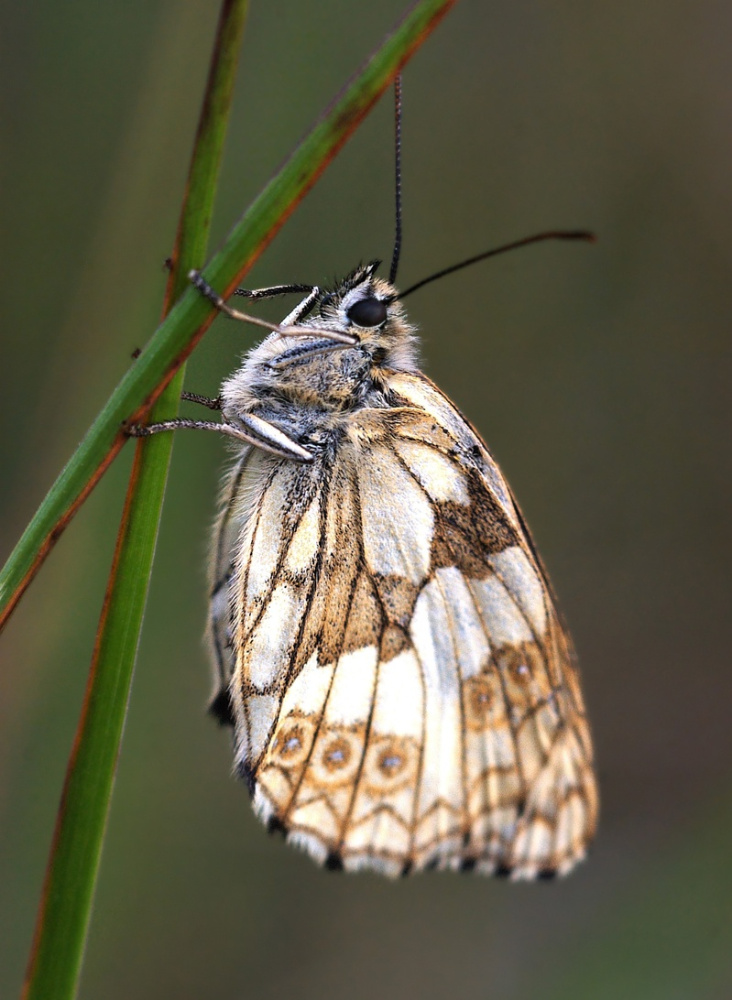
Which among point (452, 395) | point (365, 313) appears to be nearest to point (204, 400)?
point (365, 313)

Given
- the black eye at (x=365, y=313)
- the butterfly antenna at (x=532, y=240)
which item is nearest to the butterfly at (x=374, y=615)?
the black eye at (x=365, y=313)

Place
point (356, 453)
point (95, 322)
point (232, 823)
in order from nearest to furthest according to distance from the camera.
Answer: point (356, 453), point (95, 322), point (232, 823)

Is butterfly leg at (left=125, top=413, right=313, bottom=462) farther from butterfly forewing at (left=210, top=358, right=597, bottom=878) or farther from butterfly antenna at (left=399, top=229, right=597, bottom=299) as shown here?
butterfly antenna at (left=399, top=229, right=597, bottom=299)

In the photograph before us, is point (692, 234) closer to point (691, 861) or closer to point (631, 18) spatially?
point (631, 18)

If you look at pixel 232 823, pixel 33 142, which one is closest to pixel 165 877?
pixel 232 823

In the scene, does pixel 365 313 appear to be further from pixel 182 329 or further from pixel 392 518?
pixel 182 329

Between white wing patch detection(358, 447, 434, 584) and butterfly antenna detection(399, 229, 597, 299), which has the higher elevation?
butterfly antenna detection(399, 229, 597, 299)

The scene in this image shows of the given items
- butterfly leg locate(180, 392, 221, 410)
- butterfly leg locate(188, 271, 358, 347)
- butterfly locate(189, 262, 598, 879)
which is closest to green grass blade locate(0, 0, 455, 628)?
butterfly leg locate(188, 271, 358, 347)
